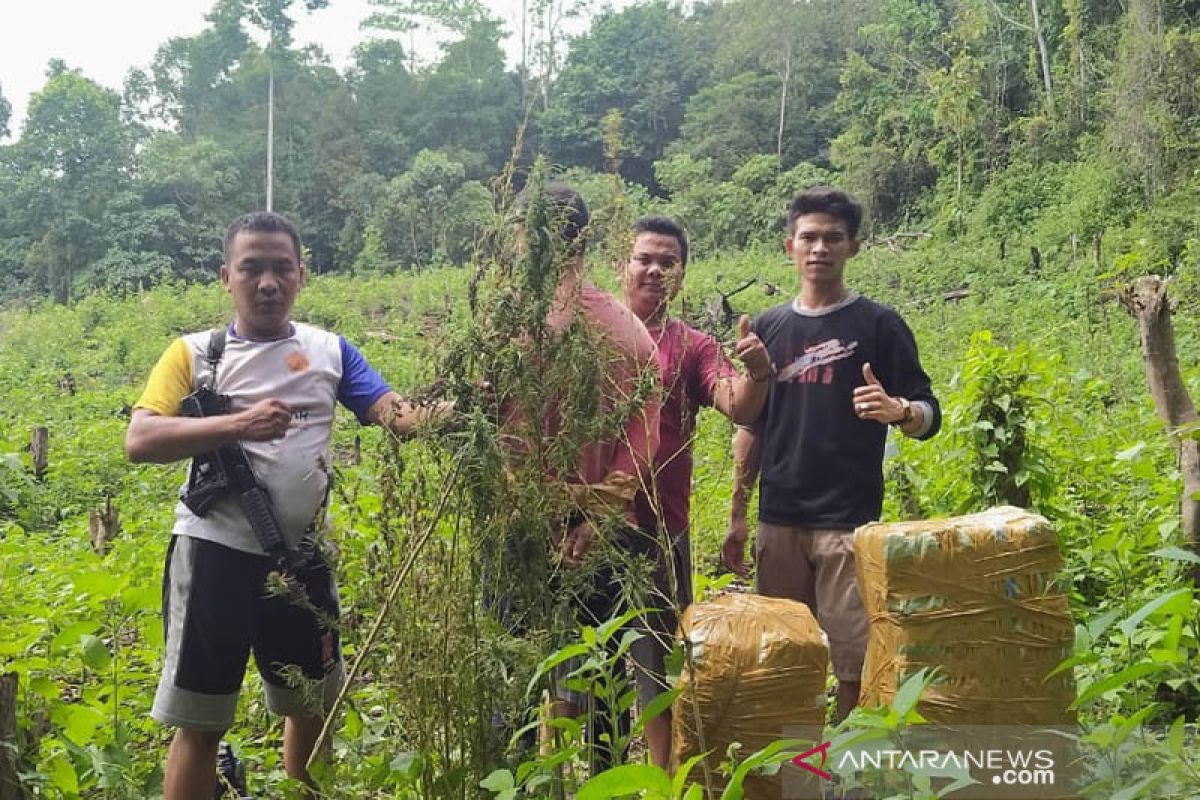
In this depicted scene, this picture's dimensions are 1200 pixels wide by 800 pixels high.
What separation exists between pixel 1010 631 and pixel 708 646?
534 mm

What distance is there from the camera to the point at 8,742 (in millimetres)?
1695

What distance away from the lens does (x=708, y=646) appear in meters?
1.75

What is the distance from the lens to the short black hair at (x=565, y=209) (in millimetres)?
1674

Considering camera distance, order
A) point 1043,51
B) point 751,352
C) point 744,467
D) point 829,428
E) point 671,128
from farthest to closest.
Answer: point 671,128
point 1043,51
point 744,467
point 829,428
point 751,352

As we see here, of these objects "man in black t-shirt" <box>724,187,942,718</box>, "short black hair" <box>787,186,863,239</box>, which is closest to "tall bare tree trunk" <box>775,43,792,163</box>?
"short black hair" <box>787,186,863,239</box>

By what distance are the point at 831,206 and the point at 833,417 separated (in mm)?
606

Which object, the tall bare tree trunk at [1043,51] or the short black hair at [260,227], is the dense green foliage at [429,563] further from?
the tall bare tree trunk at [1043,51]

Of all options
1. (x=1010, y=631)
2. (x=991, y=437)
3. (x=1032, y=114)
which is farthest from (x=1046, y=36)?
(x=1010, y=631)

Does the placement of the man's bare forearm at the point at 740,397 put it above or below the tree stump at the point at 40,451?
above

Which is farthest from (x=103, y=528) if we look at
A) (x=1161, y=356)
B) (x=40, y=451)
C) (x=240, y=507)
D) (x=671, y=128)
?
(x=671, y=128)

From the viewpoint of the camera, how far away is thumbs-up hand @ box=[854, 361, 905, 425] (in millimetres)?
2309

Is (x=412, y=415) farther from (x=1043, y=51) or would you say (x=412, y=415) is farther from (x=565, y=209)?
(x=1043, y=51)

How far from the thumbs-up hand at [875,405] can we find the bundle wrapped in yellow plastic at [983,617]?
A: 59cm

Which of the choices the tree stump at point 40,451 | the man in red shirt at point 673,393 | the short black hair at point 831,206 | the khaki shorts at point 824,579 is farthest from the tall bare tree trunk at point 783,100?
the khaki shorts at point 824,579
